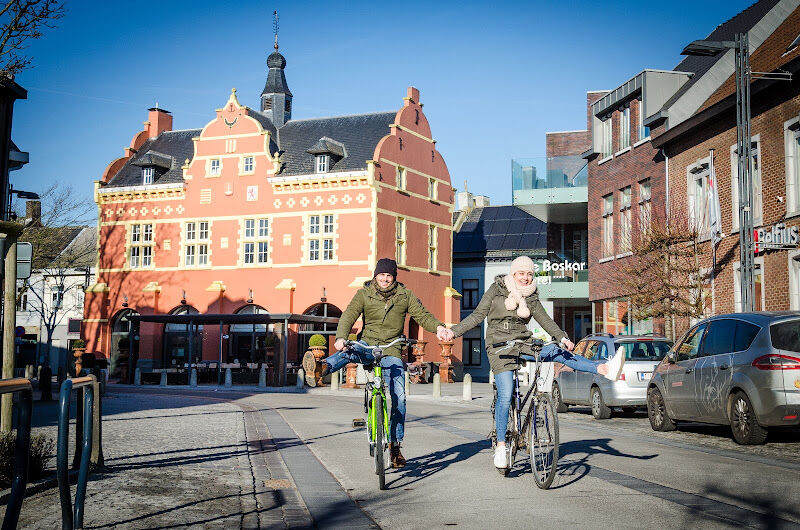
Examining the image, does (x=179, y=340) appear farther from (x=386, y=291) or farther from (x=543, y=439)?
(x=543, y=439)

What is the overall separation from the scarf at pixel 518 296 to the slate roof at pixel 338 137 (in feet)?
118

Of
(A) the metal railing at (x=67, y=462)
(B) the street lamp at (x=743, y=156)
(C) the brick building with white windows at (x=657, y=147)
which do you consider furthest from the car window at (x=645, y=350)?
(A) the metal railing at (x=67, y=462)

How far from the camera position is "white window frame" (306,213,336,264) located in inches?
1727

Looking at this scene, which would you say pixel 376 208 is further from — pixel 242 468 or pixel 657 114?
pixel 242 468

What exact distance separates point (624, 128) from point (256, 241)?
2092 centimetres

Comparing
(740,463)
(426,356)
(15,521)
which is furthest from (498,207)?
(15,521)

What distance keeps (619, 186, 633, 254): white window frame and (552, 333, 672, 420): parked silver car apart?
36.0 feet

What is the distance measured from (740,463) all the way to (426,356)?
35.3 metres

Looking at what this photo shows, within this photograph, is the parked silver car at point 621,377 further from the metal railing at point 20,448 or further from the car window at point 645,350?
the metal railing at point 20,448

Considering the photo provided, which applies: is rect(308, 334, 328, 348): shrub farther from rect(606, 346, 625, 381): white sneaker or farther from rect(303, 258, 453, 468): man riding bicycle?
rect(606, 346, 625, 381): white sneaker

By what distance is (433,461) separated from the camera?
9891mm

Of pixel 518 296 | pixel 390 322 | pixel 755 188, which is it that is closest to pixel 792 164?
pixel 755 188

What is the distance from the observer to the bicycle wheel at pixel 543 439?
24.5 ft

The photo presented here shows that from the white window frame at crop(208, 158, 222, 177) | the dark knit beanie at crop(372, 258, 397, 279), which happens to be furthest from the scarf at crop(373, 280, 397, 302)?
the white window frame at crop(208, 158, 222, 177)
